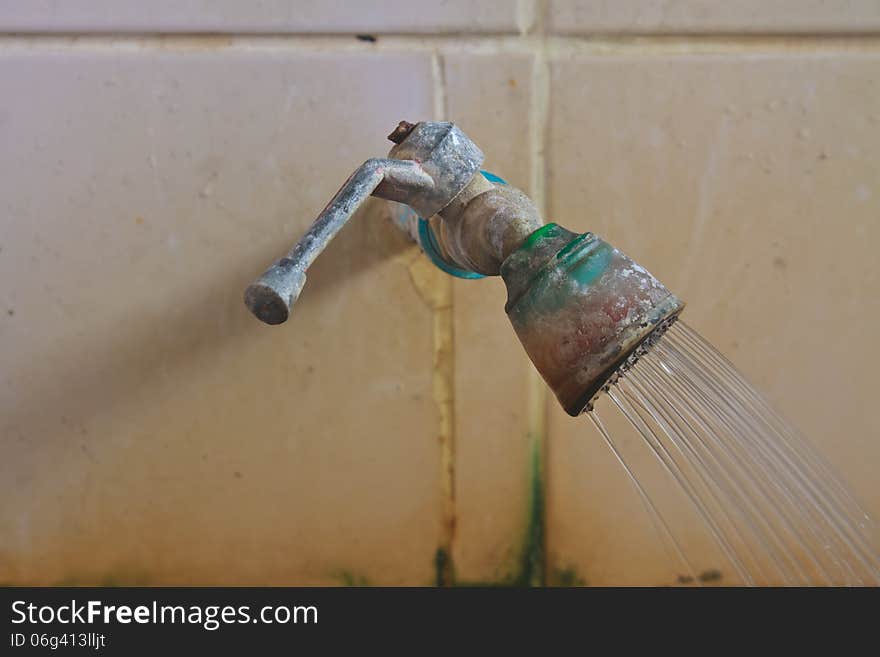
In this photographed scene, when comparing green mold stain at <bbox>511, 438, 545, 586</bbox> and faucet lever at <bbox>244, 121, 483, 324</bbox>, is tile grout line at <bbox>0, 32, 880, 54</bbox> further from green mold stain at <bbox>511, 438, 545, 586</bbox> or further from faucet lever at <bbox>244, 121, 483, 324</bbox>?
green mold stain at <bbox>511, 438, 545, 586</bbox>

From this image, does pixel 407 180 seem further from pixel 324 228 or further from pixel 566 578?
pixel 566 578

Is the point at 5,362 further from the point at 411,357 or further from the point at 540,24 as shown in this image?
the point at 540,24

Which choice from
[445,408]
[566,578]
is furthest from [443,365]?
[566,578]

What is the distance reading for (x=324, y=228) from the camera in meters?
0.28

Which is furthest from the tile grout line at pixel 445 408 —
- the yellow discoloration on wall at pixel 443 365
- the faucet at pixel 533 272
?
the faucet at pixel 533 272

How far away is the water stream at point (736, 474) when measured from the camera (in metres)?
0.35

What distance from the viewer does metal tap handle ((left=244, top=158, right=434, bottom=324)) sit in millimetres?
246

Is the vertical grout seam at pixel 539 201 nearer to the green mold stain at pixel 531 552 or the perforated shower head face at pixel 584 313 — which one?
the green mold stain at pixel 531 552

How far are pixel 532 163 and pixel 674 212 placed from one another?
0.08 metres

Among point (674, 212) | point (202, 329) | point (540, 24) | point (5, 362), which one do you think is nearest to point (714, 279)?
point (674, 212)

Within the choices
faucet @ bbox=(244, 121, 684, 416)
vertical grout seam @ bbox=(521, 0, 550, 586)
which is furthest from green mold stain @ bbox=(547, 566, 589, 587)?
faucet @ bbox=(244, 121, 684, 416)

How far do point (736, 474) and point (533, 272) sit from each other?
0.18 m

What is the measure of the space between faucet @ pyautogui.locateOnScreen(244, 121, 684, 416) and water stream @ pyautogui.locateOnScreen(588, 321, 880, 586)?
0.13 feet

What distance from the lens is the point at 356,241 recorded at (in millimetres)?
420
